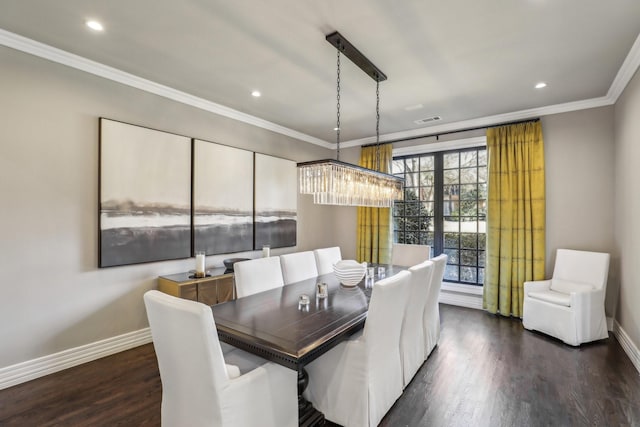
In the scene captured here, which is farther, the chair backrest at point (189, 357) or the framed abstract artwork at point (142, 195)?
the framed abstract artwork at point (142, 195)

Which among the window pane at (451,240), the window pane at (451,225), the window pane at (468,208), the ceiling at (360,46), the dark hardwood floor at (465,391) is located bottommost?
the dark hardwood floor at (465,391)

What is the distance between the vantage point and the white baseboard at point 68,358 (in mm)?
2483

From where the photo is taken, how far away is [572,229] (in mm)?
3916

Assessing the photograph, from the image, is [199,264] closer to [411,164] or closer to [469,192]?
[411,164]

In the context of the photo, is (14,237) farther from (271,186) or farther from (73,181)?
(271,186)

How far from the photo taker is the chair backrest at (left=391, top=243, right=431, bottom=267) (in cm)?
425

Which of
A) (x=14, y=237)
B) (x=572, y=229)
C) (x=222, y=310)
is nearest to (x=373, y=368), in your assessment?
(x=222, y=310)

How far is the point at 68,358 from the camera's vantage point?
2.76 m

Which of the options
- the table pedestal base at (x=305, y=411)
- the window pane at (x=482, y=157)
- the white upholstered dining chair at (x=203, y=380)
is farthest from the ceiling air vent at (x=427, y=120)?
the white upholstered dining chair at (x=203, y=380)

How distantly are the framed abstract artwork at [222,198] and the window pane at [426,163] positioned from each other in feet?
9.34

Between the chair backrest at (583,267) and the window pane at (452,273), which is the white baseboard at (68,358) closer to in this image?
the window pane at (452,273)

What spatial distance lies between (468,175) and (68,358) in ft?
17.6

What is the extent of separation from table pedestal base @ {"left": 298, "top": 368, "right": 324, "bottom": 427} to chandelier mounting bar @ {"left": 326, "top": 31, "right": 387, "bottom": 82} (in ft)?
8.07

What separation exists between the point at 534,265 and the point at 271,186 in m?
3.79
